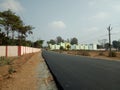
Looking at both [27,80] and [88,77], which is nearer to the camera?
[27,80]

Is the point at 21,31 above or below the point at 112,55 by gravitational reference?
above

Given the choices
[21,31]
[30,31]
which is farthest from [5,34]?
[30,31]

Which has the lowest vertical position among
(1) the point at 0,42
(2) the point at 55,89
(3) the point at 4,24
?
(2) the point at 55,89

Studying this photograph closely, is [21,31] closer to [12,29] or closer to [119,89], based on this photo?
[12,29]

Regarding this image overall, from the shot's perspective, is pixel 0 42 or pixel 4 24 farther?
pixel 4 24

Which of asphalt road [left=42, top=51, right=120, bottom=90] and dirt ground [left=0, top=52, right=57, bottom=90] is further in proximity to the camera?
dirt ground [left=0, top=52, right=57, bottom=90]

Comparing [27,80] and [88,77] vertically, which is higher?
[88,77]

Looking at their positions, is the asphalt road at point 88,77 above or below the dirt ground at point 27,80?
above

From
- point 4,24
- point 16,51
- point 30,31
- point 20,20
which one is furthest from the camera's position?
point 30,31

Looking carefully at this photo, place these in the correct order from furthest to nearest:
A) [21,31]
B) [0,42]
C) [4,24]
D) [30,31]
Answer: [30,31] < [21,31] < [4,24] < [0,42]

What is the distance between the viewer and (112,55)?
53.2 meters

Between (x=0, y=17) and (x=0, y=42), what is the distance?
8.79 m

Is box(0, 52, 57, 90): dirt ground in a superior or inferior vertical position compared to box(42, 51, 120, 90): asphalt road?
inferior

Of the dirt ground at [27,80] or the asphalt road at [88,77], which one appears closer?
the asphalt road at [88,77]
